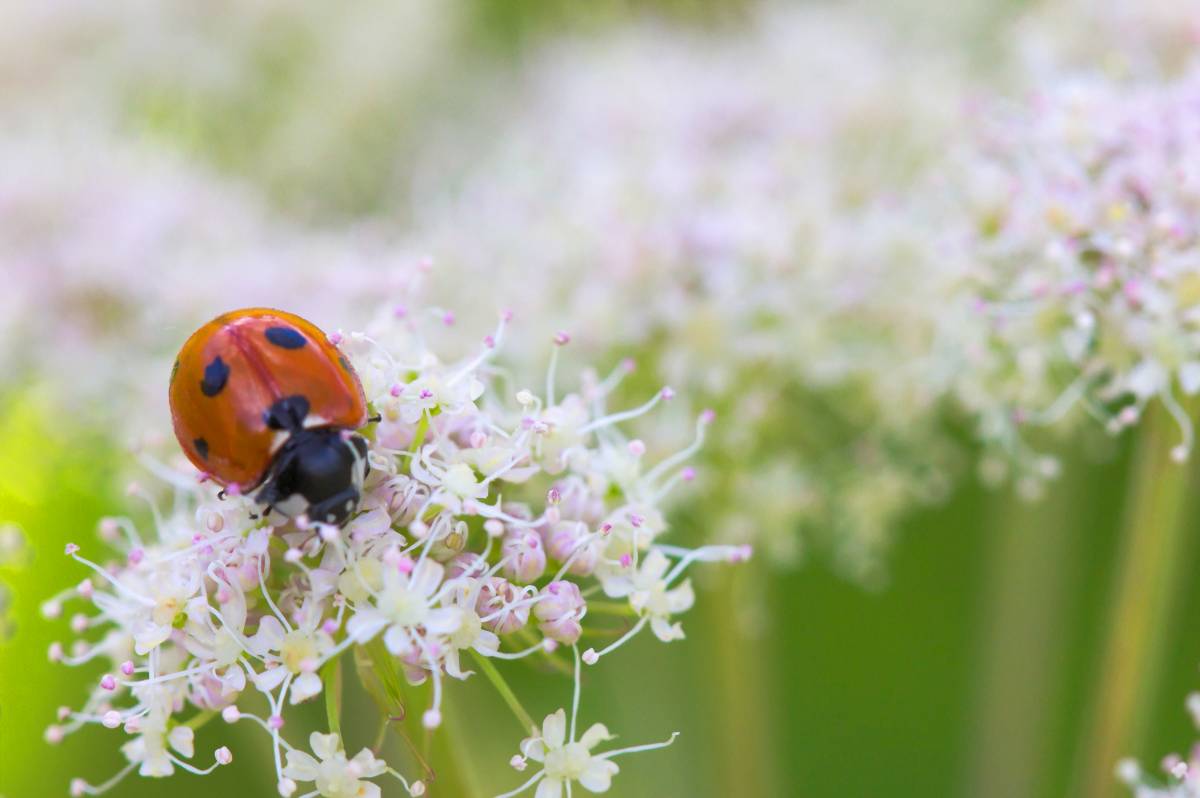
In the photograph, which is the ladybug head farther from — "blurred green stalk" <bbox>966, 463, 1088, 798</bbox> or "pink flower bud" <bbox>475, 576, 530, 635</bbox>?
"blurred green stalk" <bbox>966, 463, 1088, 798</bbox>

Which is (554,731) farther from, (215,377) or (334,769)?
(215,377)

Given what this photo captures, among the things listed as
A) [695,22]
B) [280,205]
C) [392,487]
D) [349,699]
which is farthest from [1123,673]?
[695,22]

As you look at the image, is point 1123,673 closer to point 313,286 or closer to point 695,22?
point 313,286

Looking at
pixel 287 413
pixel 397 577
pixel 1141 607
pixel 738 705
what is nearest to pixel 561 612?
pixel 397 577

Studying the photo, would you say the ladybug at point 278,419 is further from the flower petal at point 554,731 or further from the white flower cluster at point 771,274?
the white flower cluster at point 771,274

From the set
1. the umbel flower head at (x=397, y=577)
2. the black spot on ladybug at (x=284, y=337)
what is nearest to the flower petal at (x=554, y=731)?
the umbel flower head at (x=397, y=577)
